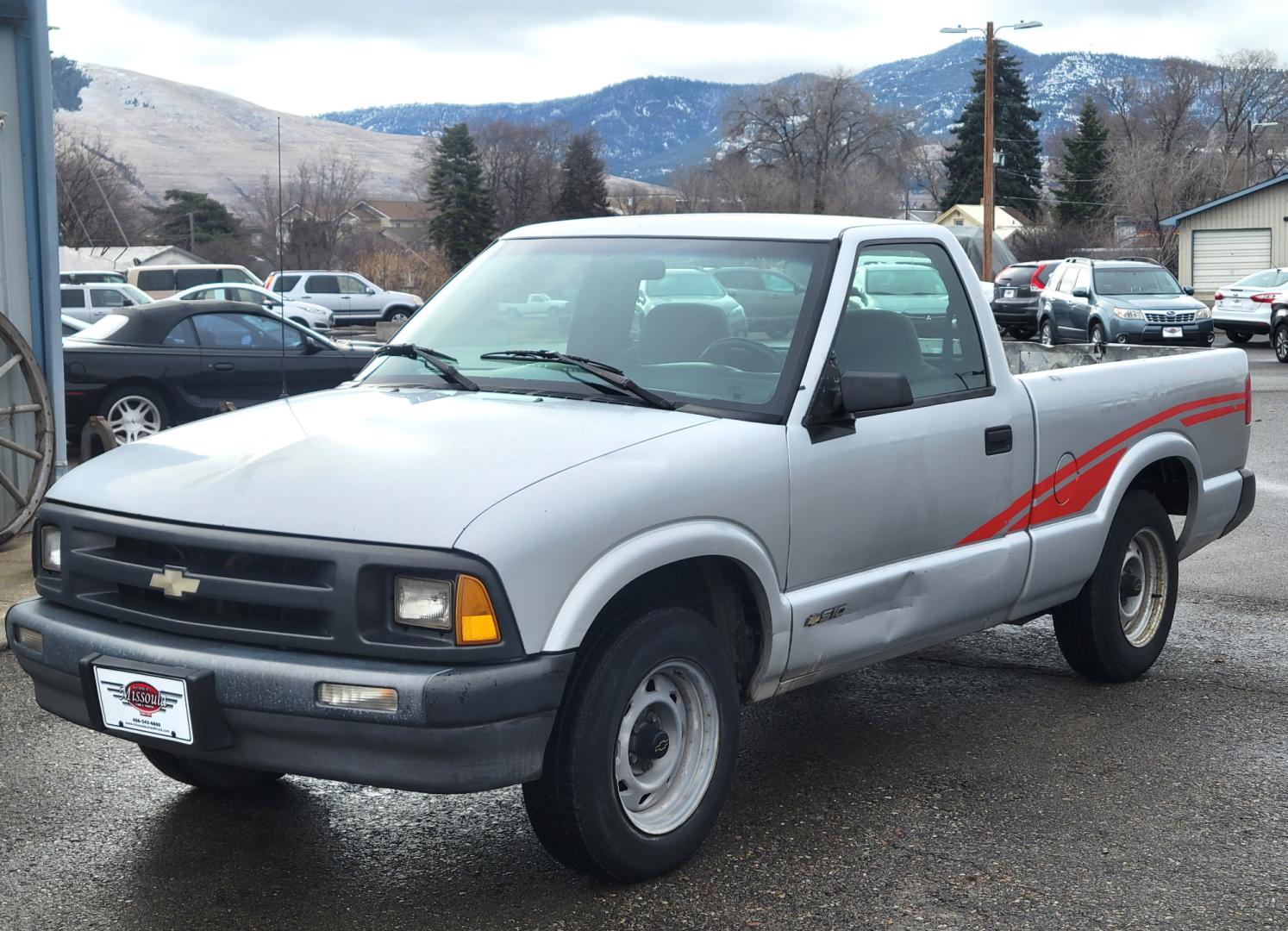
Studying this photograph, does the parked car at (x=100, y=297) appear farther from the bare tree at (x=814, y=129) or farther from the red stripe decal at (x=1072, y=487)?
the bare tree at (x=814, y=129)

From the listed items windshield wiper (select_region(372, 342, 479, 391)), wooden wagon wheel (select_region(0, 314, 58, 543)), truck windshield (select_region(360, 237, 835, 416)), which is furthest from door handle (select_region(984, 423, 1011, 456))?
wooden wagon wheel (select_region(0, 314, 58, 543))

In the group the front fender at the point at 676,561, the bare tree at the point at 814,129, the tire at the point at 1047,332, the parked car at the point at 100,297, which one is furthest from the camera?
the bare tree at the point at 814,129

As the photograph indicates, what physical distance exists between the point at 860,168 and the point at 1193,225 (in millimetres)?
49386

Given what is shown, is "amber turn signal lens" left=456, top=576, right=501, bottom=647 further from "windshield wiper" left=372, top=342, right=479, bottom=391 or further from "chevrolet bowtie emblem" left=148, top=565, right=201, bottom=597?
"windshield wiper" left=372, top=342, right=479, bottom=391

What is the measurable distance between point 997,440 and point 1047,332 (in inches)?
914

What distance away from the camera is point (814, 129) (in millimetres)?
97625

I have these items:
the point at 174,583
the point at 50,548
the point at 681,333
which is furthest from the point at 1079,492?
the point at 50,548

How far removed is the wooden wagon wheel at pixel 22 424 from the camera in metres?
8.55

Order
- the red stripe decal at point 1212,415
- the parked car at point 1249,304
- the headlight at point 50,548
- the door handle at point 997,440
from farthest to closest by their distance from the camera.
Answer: the parked car at point 1249,304 → the red stripe decal at point 1212,415 → the door handle at point 997,440 → the headlight at point 50,548

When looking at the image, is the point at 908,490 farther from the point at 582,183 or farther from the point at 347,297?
the point at 582,183

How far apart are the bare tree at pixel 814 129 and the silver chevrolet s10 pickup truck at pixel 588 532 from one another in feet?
301

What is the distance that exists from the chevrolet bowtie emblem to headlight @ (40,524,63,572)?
1.67ft

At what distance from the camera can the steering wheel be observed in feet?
14.5

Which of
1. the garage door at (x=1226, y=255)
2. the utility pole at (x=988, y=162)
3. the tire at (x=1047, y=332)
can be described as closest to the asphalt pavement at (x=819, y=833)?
the tire at (x=1047, y=332)
